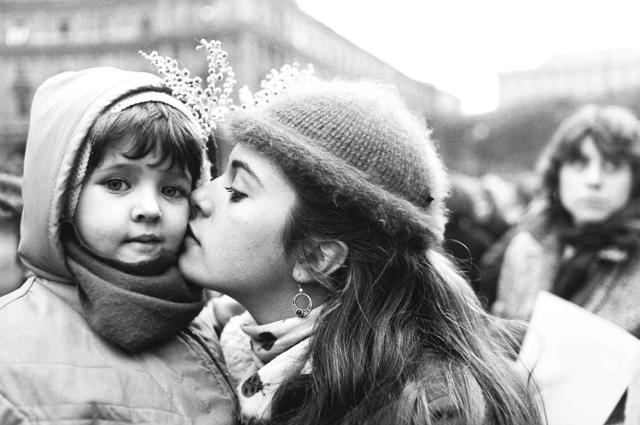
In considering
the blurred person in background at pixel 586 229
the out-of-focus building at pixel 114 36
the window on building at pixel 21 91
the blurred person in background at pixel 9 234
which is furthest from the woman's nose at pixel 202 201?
the window on building at pixel 21 91

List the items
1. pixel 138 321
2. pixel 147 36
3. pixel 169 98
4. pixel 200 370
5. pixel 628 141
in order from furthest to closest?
pixel 147 36
pixel 628 141
pixel 169 98
pixel 200 370
pixel 138 321

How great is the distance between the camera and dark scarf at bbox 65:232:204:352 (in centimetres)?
174

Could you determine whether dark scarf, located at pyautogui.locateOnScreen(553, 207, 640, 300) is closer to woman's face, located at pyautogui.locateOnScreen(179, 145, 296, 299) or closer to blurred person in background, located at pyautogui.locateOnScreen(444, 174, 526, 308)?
blurred person in background, located at pyautogui.locateOnScreen(444, 174, 526, 308)

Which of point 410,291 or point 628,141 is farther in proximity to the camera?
point 628,141

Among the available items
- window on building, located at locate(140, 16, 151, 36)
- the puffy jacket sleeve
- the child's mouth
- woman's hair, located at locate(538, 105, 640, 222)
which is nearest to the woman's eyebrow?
the child's mouth

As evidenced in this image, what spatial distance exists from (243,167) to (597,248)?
84.5 inches

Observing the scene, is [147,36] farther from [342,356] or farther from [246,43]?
[342,356]

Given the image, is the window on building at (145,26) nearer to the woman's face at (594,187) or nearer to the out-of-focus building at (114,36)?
the out-of-focus building at (114,36)

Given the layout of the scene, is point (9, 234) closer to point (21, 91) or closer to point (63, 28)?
point (21, 91)

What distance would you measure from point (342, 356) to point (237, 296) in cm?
45

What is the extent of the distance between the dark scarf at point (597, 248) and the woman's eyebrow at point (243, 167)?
2078 mm

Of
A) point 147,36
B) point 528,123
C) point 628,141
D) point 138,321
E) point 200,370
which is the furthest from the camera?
point 528,123

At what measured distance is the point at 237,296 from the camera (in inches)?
81.8

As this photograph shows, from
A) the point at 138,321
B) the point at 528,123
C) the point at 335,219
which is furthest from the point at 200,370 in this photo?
the point at 528,123
